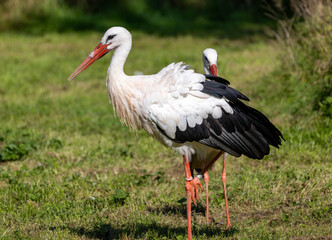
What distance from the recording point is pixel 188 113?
4.13 metres

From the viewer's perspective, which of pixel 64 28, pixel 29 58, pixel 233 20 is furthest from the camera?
pixel 233 20

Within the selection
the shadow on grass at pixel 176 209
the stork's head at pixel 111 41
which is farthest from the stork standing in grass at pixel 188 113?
the shadow on grass at pixel 176 209

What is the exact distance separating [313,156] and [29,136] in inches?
134

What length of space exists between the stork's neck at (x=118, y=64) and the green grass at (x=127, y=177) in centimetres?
113

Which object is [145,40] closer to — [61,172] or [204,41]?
[204,41]

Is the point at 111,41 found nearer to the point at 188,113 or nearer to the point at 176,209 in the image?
the point at 188,113

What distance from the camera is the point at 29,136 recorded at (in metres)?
6.81

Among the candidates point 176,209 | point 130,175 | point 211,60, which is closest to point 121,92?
point 176,209

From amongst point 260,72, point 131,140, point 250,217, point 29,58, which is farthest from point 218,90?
point 29,58

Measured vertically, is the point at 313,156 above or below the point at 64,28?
above

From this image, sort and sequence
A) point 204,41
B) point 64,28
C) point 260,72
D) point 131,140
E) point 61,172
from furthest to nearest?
point 64,28, point 204,41, point 260,72, point 131,140, point 61,172

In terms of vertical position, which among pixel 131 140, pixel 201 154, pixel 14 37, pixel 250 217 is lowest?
pixel 14 37

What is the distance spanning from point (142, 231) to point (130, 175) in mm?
1368

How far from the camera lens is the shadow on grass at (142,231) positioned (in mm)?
4160
